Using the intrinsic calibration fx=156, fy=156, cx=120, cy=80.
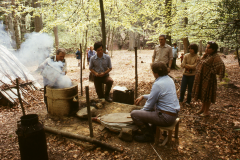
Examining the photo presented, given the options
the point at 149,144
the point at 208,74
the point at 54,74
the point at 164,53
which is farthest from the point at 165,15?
the point at 149,144

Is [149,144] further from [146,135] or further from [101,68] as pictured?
[101,68]

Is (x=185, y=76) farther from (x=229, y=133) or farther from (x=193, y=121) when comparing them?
(x=229, y=133)

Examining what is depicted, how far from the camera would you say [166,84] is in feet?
9.93

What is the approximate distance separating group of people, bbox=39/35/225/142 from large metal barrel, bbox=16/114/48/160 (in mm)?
1850

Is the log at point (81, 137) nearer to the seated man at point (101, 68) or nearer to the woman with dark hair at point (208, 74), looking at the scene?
the seated man at point (101, 68)

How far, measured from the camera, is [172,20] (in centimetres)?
766

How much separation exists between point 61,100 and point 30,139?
1845 mm

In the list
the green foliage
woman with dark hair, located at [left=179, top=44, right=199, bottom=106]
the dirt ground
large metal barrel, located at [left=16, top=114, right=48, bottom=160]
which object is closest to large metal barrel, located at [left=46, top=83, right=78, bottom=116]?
the dirt ground

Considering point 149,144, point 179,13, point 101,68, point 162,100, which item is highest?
point 179,13

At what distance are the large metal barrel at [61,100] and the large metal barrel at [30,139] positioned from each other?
1647 mm

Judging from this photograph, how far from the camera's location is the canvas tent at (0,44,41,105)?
5.69 m

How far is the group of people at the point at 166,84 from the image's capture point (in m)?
3.04

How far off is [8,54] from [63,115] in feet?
16.6

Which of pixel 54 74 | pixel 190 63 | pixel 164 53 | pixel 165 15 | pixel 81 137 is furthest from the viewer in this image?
pixel 165 15
